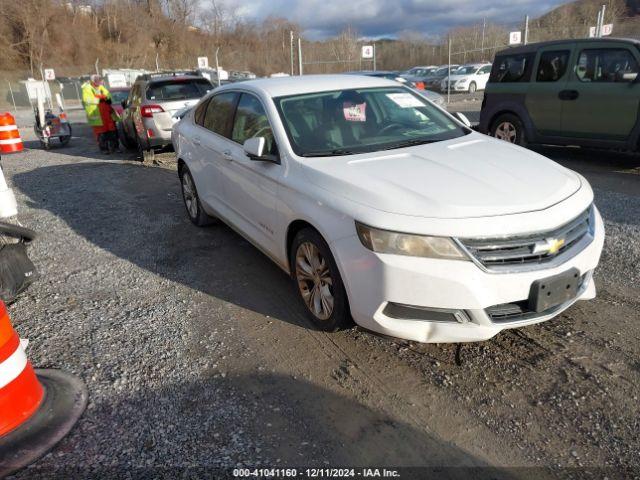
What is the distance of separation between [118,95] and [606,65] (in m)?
13.6

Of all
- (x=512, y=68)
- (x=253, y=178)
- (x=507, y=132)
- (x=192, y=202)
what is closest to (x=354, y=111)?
(x=253, y=178)

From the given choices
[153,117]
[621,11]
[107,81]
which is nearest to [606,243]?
[153,117]

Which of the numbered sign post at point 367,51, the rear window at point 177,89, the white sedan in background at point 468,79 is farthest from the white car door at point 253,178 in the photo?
the white sedan in background at point 468,79

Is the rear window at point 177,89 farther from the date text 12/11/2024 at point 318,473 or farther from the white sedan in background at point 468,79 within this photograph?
the white sedan in background at point 468,79

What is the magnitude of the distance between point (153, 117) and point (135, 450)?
27.5ft

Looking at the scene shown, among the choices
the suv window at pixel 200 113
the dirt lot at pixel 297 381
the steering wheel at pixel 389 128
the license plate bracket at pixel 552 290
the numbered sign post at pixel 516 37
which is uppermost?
the numbered sign post at pixel 516 37

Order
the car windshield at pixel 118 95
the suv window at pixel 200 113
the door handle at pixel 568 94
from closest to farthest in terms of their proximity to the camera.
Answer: the suv window at pixel 200 113
the door handle at pixel 568 94
the car windshield at pixel 118 95

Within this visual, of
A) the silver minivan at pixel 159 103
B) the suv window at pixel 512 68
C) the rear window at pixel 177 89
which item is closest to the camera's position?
the suv window at pixel 512 68

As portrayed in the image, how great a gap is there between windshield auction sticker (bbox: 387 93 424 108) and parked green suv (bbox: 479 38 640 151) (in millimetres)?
4353

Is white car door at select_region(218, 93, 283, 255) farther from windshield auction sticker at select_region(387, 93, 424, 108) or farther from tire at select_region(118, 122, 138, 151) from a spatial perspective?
tire at select_region(118, 122, 138, 151)

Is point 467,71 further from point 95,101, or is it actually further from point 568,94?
point 95,101

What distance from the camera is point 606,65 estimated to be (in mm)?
7324

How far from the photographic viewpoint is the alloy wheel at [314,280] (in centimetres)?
321

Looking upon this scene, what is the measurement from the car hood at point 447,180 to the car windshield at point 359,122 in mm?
199
